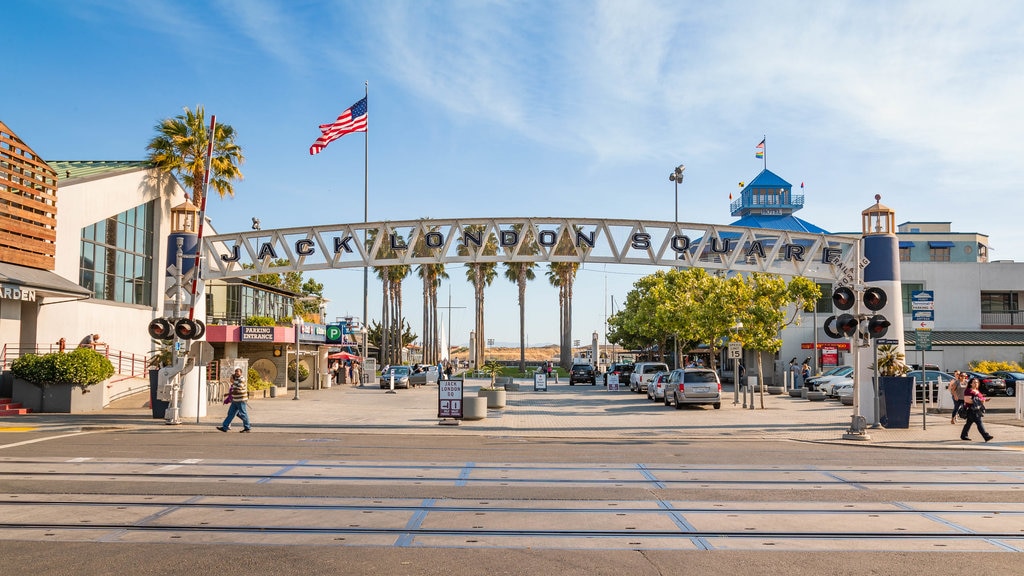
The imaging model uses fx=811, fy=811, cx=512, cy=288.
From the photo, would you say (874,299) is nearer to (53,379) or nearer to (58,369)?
(58,369)

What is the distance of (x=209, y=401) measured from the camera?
1178 inches

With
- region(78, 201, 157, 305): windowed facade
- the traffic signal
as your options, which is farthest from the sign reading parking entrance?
region(78, 201, 157, 305): windowed facade

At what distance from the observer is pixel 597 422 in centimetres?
2555

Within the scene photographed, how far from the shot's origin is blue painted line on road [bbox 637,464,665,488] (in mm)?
12531

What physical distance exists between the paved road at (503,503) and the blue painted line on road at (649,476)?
54 millimetres

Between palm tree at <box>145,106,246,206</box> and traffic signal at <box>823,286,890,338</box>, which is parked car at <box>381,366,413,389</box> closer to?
palm tree at <box>145,106,246,206</box>

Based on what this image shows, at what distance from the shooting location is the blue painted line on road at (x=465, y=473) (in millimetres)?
12594

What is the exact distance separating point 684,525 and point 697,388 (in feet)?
73.4

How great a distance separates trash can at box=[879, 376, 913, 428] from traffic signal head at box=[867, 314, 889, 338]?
10.5 ft

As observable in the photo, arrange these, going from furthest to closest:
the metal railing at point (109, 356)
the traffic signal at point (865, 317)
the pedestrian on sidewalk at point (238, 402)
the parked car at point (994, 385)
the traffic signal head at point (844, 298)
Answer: the parked car at point (994, 385), the metal railing at point (109, 356), the pedestrian on sidewalk at point (238, 402), the traffic signal head at point (844, 298), the traffic signal at point (865, 317)

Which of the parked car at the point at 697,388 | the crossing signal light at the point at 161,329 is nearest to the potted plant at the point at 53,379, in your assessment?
the crossing signal light at the point at 161,329

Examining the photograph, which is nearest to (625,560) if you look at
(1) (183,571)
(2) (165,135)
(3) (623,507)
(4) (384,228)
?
(3) (623,507)

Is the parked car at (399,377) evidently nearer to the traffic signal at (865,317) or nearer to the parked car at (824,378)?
the parked car at (824,378)

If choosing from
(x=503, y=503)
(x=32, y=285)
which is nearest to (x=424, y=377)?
(x=32, y=285)
